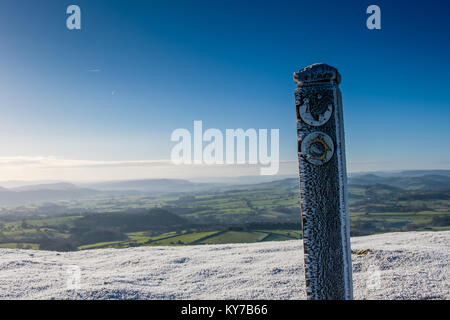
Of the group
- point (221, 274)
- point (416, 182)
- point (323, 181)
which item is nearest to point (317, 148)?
point (323, 181)

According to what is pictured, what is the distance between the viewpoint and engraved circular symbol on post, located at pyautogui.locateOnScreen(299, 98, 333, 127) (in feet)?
13.2

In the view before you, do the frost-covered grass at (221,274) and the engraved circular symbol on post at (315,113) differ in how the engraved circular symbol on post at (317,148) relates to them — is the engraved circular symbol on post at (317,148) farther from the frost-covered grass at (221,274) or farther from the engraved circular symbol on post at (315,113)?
the frost-covered grass at (221,274)

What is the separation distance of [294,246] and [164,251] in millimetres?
4602

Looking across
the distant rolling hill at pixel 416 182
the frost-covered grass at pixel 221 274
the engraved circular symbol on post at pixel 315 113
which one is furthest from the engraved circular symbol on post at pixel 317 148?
the distant rolling hill at pixel 416 182

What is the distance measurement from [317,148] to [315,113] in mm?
480

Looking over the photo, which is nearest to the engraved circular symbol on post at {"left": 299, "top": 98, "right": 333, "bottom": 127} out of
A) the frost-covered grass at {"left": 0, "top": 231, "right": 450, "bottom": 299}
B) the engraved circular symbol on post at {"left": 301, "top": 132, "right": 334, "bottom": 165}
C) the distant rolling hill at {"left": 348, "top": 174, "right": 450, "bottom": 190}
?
the engraved circular symbol on post at {"left": 301, "top": 132, "right": 334, "bottom": 165}

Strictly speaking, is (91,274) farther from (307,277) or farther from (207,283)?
(307,277)

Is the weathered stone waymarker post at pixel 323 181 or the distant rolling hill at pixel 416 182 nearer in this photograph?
the weathered stone waymarker post at pixel 323 181

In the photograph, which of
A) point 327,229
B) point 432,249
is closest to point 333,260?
point 327,229

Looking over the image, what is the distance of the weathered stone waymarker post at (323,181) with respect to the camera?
4.03m

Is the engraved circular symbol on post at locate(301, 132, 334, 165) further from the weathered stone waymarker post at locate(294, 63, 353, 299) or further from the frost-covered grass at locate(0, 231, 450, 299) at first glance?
the frost-covered grass at locate(0, 231, 450, 299)

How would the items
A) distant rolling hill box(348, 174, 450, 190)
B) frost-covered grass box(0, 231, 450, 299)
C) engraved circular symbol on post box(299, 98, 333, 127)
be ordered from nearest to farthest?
engraved circular symbol on post box(299, 98, 333, 127) → frost-covered grass box(0, 231, 450, 299) → distant rolling hill box(348, 174, 450, 190)

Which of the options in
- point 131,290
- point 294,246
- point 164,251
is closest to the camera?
point 131,290
